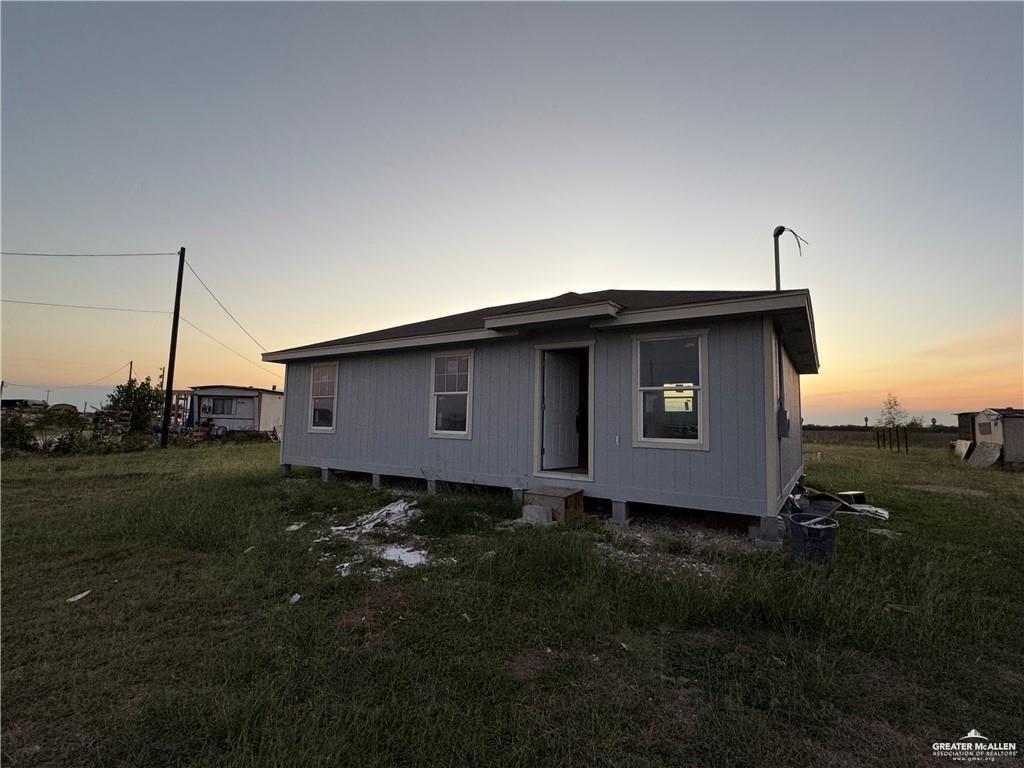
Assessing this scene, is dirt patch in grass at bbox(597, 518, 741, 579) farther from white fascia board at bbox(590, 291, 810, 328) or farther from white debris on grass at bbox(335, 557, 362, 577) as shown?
white fascia board at bbox(590, 291, 810, 328)

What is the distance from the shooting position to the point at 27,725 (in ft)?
6.95

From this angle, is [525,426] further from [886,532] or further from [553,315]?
[886,532]

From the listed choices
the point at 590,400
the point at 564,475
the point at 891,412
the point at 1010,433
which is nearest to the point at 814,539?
the point at 590,400

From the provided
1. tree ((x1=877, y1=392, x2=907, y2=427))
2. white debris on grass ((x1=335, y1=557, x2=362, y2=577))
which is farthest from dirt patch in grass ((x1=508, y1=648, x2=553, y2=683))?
tree ((x1=877, y1=392, x2=907, y2=427))

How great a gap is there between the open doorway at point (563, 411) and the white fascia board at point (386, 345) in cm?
91

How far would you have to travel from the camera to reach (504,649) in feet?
9.27

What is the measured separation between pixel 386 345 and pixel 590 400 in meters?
4.23

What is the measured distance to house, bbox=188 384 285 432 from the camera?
80.1 feet

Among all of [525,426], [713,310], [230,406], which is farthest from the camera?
[230,406]

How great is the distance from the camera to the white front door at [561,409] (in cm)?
726

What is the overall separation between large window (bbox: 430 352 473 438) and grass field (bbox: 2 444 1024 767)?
258 centimetres

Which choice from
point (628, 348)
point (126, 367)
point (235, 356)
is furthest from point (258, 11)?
point (126, 367)

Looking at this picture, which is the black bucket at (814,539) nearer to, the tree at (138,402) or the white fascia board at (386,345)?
the white fascia board at (386,345)

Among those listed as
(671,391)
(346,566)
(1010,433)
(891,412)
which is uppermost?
(891,412)
